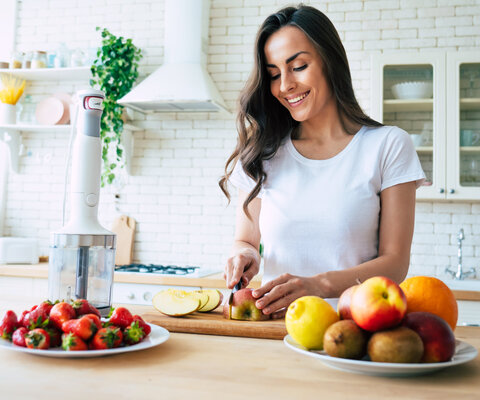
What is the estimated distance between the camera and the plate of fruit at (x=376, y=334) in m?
0.84

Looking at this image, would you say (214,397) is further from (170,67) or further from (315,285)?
(170,67)

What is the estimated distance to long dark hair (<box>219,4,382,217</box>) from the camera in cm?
170

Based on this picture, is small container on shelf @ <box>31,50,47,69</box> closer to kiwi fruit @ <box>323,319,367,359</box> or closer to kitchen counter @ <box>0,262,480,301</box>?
kitchen counter @ <box>0,262,480,301</box>

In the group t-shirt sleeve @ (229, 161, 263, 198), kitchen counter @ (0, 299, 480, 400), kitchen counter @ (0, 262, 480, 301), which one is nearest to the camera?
kitchen counter @ (0, 299, 480, 400)

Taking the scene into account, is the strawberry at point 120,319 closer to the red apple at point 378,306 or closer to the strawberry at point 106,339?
the strawberry at point 106,339

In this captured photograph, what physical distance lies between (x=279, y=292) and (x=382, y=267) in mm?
433

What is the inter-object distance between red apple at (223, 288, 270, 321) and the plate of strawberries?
11.2 inches

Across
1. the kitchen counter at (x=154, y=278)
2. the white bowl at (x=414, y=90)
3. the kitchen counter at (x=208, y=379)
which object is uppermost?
the white bowl at (x=414, y=90)

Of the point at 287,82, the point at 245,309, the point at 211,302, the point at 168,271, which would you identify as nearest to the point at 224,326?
the point at 245,309

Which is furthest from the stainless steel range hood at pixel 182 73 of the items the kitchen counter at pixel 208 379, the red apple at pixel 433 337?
the red apple at pixel 433 337

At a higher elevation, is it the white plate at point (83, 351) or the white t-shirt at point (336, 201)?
the white t-shirt at point (336, 201)

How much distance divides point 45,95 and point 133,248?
150 centimetres

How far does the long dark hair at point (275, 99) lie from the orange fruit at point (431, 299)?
87 centimetres

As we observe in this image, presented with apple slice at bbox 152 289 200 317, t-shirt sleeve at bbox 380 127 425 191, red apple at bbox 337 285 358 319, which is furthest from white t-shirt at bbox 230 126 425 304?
red apple at bbox 337 285 358 319
